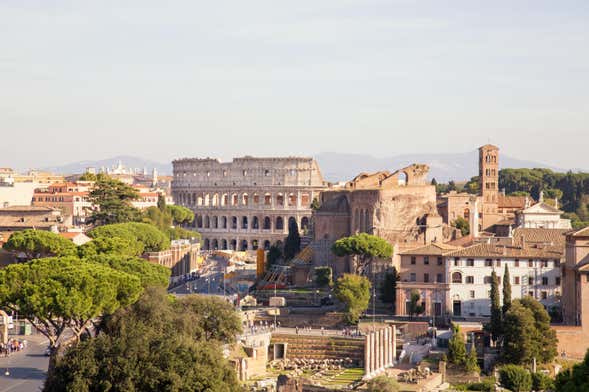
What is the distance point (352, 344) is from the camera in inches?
2359

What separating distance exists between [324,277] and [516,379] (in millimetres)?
24654

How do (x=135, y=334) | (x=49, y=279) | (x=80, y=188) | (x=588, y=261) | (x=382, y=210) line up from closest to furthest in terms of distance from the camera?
(x=135, y=334) → (x=49, y=279) → (x=588, y=261) → (x=382, y=210) → (x=80, y=188)

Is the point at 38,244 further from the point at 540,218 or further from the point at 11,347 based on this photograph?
the point at 540,218

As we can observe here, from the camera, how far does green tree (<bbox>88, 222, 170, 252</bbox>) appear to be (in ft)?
262

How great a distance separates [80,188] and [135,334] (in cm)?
9086

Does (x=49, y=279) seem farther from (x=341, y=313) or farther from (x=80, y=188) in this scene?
(x=80, y=188)

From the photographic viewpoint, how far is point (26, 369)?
174 ft

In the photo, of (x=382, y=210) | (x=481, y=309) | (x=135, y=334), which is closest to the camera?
(x=135, y=334)

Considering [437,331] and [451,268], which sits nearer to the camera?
[437,331]

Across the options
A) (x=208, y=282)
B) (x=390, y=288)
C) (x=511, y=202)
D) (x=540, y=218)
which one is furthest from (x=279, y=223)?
(x=390, y=288)

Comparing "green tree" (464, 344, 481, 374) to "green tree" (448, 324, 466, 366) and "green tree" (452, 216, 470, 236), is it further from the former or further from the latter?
"green tree" (452, 216, 470, 236)

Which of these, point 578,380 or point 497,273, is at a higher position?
point 497,273

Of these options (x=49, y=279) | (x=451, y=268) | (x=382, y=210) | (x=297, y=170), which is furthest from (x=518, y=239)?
(x=297, y=170)

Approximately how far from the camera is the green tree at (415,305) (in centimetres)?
6362
